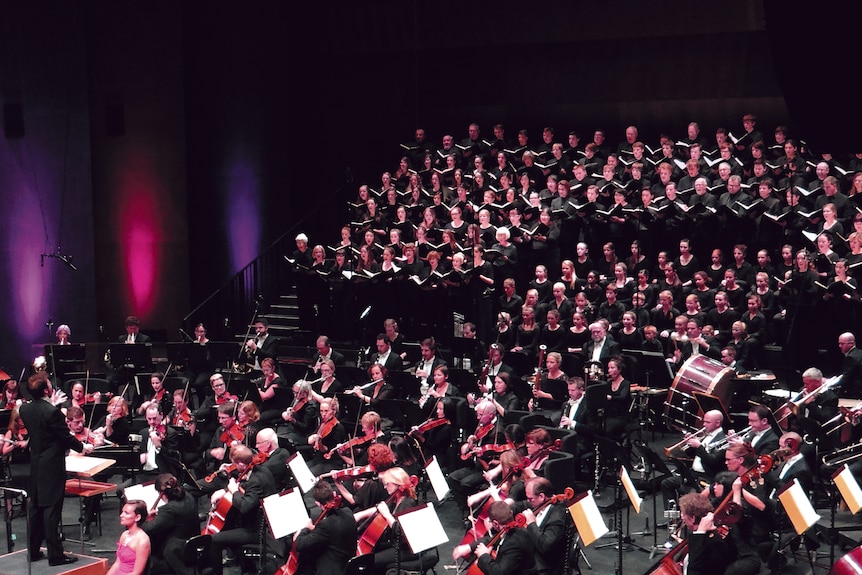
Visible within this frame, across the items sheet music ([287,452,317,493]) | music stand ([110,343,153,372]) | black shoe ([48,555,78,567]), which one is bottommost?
black shoe ([48,555,78,567])

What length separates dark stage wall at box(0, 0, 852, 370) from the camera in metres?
15.4

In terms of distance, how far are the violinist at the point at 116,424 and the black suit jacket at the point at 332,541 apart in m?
3.62

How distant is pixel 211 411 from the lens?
11.4 m

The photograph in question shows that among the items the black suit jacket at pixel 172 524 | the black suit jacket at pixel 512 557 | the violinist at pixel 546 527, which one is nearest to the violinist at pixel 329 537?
the black suit jacket at pixel 172 524

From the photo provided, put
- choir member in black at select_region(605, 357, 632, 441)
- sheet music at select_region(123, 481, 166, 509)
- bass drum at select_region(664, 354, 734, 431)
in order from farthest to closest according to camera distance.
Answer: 1. bass drum at select_region(664, 354, 734, 431)
2. choir member in black at select_region(605, 357, 632, 441)
3. sheet music at select_region(123, 481, 166, 509)

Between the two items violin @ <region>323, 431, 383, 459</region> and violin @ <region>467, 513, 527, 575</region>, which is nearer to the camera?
violin @ <region>467, 513, 527, 575</region>

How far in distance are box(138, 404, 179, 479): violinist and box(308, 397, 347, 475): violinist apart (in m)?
1.30

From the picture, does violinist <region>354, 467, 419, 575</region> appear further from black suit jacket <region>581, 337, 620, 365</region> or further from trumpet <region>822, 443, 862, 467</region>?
black suit jacket <region>581, 337, 620, 365</region>

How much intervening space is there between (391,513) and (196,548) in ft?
Result: 4.63

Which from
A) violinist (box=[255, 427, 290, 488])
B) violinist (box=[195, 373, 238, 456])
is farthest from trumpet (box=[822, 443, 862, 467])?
violinist (box=[195, 373, 238, 456])

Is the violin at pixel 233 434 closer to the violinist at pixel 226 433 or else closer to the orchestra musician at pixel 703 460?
Result: the violinist at pixel 226 433

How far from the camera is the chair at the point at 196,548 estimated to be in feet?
25.5

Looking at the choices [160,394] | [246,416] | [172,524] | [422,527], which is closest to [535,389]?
[246,416]

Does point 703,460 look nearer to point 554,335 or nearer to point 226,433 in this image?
point 554,335
